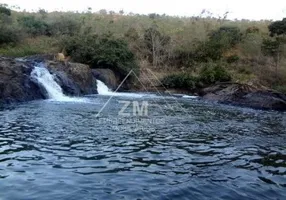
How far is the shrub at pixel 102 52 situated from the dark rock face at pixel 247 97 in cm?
918

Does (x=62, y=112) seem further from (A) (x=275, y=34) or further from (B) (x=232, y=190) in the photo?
(A) (x=275, y=34)

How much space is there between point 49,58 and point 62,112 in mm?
14844

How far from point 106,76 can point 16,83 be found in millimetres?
11677

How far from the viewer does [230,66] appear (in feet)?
135

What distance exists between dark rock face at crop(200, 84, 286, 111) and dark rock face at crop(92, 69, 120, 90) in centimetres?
830

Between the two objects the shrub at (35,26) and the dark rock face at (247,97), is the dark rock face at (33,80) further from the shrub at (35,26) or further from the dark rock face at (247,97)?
the shrub at (35,26)

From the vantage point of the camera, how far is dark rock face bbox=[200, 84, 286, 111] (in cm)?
2441

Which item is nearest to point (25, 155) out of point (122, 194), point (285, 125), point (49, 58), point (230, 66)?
point (122, 194)

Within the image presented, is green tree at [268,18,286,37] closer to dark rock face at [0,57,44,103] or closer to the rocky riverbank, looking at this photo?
the rocky riverbank

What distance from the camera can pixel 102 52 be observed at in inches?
1344

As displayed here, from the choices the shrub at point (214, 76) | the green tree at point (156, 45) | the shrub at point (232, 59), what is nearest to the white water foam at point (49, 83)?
the shrub at point (214, 76)

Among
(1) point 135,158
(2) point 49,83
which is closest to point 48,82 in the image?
(2) point 49,83

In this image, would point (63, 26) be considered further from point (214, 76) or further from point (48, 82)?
point (48, 82)

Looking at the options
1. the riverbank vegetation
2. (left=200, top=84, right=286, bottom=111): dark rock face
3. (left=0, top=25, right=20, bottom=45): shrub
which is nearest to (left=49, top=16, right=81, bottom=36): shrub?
the riverbank vegetation
